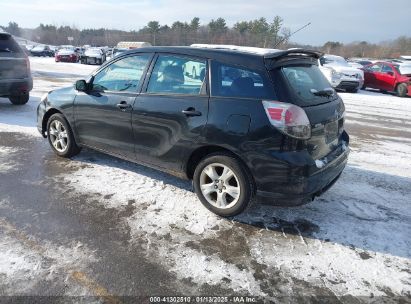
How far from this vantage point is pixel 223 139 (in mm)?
3547

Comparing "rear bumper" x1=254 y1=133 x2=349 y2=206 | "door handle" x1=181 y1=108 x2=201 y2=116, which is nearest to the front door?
"door handle" x1=181 y1=108 x2=201 y2=116

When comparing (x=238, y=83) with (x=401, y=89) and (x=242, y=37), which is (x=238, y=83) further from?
(x=242, y=37)

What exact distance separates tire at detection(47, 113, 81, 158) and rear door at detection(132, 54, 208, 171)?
4.67ft

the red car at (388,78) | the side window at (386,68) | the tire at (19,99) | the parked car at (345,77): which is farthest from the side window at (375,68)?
the tire at (19,99)

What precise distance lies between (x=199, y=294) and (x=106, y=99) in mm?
2823

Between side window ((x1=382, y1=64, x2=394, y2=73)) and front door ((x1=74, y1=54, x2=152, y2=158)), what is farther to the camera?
side window ((x1=382, y1=64, x2=394, y2=73))

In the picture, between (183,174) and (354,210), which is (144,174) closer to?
(183,174)

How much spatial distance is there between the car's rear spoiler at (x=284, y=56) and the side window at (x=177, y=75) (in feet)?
2.25

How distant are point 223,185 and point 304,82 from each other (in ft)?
4.49

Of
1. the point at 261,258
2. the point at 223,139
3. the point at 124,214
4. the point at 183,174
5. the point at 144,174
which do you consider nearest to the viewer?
the point at 261,258

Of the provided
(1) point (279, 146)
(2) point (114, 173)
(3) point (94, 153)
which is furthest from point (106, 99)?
(1) point (279, 146)

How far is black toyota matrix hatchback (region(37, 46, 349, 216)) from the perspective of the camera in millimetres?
3365

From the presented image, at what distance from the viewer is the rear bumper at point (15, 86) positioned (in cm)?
827

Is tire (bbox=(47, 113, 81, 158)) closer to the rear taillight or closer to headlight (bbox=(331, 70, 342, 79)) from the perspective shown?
the rear taillight
